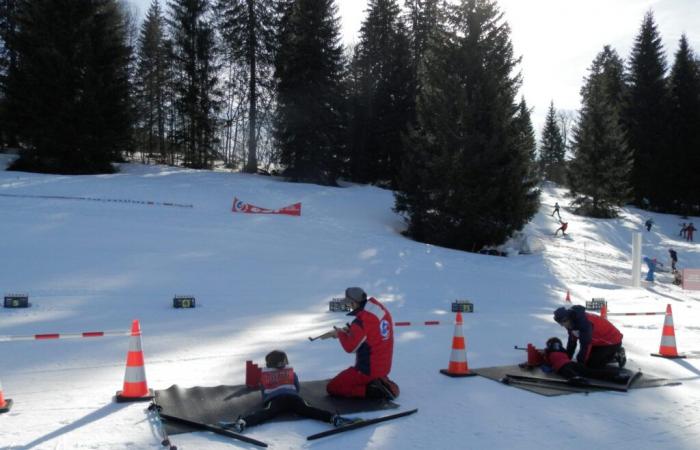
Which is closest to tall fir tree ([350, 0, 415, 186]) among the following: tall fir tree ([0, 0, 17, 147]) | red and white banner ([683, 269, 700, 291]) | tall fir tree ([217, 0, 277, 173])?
tall fir tree ([217, 0, 277, 173])

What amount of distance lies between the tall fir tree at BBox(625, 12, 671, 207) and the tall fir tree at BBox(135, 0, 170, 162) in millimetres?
43609

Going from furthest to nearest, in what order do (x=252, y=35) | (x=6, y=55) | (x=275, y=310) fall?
(x=6, y=55)
(x=252, y=35)
(x=275, y=310)

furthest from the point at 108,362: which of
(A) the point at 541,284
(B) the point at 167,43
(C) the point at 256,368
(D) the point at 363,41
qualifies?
(D) the point at 363,41

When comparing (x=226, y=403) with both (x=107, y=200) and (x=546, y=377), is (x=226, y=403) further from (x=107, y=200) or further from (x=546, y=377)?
(x=107, y=200)

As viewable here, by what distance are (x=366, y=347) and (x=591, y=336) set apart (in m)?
3.50

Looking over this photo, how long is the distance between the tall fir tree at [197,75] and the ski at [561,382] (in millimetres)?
37476

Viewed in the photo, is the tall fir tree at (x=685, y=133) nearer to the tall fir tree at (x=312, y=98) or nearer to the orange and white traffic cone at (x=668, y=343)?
the tall fir tree at (x=312, y=98)

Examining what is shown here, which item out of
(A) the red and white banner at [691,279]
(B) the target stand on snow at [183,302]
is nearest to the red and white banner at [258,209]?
(B) the target stand on snow at [183,302]

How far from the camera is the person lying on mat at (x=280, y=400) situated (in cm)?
595

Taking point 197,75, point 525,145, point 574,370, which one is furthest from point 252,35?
point 574,370

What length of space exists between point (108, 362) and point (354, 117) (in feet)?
118

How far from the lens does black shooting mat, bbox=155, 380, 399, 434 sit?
6.11 metres

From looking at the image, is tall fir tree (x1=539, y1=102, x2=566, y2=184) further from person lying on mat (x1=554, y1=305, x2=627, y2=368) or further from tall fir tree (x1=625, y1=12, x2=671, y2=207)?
person lying on mat (x1=554, y1=305, x2=627, y2=368)

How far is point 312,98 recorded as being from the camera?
3675cm
